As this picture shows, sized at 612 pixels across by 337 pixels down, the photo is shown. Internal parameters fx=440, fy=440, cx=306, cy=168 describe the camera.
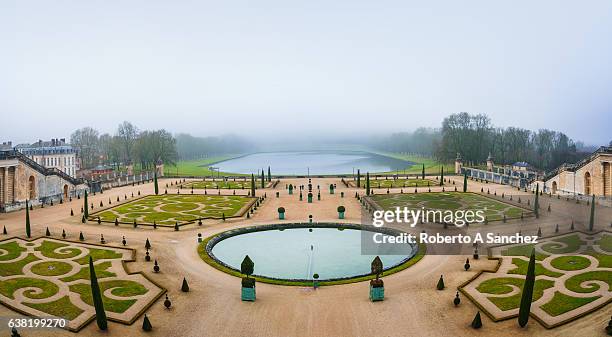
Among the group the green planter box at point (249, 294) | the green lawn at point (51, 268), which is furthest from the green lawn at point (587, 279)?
the green lawn at point (51, 268)

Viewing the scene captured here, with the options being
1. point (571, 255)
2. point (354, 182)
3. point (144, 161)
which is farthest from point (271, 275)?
point (144, 161)

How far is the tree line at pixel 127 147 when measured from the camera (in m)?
119

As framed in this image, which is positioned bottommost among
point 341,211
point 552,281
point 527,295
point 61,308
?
point 61,308

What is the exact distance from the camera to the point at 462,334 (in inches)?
924

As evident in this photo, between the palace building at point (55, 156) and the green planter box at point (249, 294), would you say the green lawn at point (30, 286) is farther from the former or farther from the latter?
the palace building at point (55, 156)

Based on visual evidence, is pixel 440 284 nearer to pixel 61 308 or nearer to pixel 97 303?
pixel 97 303

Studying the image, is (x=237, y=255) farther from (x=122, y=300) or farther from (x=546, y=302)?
(x=546, y=302)

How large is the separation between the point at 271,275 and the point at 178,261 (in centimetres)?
818

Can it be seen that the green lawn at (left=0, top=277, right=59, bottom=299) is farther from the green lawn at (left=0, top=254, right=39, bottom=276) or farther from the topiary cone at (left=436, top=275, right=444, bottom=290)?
the topiary cone at (left=436, top=275, right=444, bottom=290)

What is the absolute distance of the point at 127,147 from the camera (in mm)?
128000

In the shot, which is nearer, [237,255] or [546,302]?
[546,302]

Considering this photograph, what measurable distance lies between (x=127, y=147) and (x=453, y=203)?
325 feet
